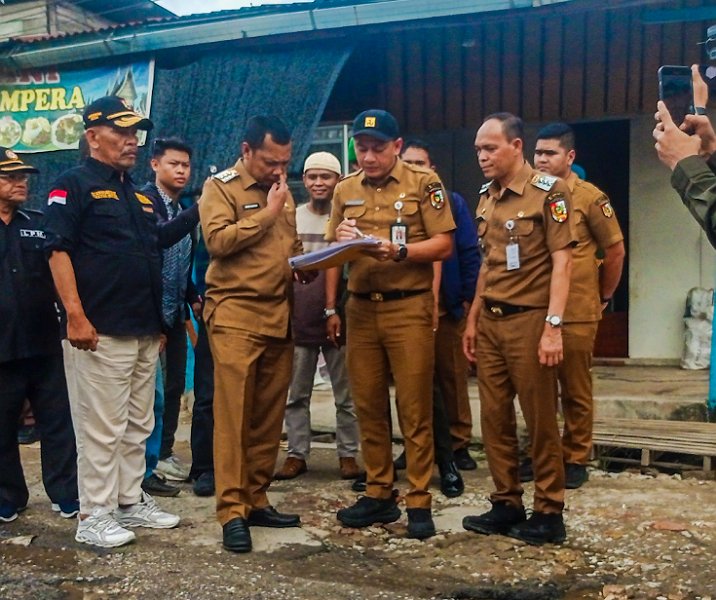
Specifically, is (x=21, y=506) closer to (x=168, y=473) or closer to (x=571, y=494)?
(x=168, y=473)

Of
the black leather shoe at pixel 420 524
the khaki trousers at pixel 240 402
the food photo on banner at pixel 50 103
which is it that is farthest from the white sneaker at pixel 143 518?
the food photo on banner at pixel 50 103

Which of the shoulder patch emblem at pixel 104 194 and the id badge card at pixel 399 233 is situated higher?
the shoulder patch emblem at pixel 104 194

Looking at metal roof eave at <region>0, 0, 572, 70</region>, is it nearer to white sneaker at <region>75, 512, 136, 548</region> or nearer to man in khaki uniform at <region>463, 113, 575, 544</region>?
man in khaki uniform at <region>463, 113, 575, 544</region>

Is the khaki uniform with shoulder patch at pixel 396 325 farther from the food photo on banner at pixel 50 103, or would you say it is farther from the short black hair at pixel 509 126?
the food photo on banner at pixel 50 103

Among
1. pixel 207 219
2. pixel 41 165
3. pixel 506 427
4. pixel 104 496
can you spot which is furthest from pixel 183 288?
pixel 41 165

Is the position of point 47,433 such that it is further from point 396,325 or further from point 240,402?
point 396,325

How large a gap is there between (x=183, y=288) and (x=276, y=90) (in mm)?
2858

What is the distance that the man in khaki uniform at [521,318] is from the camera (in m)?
3.86

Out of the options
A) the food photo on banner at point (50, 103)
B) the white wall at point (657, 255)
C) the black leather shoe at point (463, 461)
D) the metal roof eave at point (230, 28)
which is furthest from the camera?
the food photo on banner at point (50, 103)

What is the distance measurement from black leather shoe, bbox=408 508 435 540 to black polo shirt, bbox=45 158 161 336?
5.23ft

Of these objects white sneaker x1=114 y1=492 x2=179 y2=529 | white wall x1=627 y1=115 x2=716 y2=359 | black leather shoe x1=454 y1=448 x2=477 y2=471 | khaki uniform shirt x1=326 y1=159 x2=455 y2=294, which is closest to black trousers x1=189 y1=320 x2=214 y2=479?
white sneaker x1=114 y1=492 x2=179 y2=529

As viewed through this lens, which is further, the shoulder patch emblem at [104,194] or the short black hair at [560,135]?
the short black hair at [560,135]

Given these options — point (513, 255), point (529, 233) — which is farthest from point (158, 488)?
point (529, 233)

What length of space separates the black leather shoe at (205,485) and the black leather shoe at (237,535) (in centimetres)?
91
